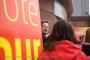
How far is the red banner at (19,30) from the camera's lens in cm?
217

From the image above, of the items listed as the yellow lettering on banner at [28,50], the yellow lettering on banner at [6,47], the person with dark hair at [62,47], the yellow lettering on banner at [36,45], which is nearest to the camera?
the yellow lettering on banner at [6,47]

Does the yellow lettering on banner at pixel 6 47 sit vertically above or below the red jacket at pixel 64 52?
above

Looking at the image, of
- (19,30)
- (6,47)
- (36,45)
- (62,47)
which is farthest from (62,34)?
(6,47)

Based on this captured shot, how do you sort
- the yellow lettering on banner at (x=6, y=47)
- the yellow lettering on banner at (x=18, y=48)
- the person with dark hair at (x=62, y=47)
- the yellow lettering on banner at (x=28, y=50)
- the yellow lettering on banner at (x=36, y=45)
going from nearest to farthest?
the yellow lettering on banner at (x=6, y=47) → the yellow lettering on banner at (x=18, y=48) → the yellow lettering on banner at (x=28, y=50) → the yellow lettering on banner at (x=36, y=45) → the person with dark hair at (x=62, y=47)

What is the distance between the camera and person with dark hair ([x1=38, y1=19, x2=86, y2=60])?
9.14ft

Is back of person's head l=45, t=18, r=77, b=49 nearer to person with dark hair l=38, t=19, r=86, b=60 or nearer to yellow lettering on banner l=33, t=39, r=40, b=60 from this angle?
person with dark hair l=38, t=19, r=86, b=60

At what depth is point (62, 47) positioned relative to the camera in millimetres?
2814

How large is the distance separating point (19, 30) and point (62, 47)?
1.82ft

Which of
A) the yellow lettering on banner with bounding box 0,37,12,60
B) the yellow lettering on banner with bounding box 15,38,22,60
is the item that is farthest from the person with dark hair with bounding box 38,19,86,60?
the yellow lettering on banner with bounding box 0,37,12,60

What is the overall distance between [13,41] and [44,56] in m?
0.55

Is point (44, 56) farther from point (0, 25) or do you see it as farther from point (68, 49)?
point (0, 25)

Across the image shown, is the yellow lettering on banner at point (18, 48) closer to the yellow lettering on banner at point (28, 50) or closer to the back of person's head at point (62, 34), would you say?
the yellow lettering on banner at point (28, 50)

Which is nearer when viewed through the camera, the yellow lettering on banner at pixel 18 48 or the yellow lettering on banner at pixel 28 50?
the yellow lettering on banner at pixel 18 48

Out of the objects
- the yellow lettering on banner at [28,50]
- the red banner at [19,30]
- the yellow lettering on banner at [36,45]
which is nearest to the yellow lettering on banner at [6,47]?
the red banner at [19,30]
